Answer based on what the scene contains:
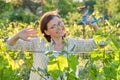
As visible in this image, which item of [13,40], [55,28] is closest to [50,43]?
[55,28]

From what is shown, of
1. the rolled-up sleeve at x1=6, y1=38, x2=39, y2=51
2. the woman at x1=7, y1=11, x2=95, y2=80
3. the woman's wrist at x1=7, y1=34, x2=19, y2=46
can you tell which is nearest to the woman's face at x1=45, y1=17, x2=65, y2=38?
the woman at x1=7, y1=11, x2=95, y2=80

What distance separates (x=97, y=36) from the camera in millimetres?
1482

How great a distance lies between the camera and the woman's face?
237 centimetres

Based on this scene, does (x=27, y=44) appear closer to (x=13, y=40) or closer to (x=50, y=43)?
(x=50, y=43)

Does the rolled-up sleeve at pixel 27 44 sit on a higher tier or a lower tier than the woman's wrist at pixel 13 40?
lower

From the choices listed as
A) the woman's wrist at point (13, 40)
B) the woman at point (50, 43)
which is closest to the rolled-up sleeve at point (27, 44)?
the woman at point (50, 43)

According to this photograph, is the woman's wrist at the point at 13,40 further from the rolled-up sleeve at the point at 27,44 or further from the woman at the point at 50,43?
the rolled-up sleeve at the point at 27,44

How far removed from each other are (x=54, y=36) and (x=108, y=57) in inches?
41.5

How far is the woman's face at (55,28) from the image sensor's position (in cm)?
237

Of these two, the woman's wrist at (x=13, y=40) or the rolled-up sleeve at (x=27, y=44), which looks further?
the rolled-up sleeve at (x=27, y=44)

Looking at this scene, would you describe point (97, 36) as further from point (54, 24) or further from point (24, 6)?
point (24, 6)

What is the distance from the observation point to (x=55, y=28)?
8.07ft

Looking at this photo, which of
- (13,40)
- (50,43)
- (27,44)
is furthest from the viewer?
(27,44)

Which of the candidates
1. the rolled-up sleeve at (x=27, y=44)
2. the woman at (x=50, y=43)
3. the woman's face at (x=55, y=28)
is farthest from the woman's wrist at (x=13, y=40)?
the woman's face at (x=55, y=28)
